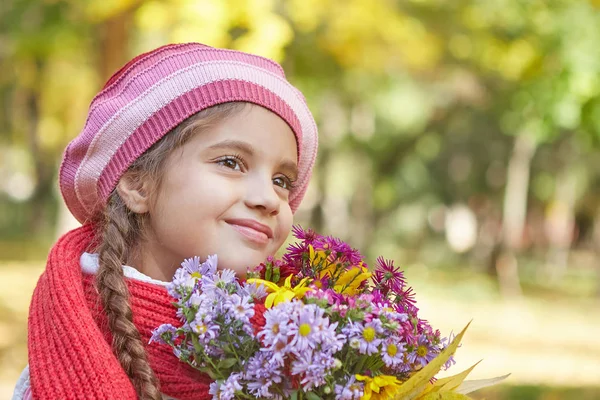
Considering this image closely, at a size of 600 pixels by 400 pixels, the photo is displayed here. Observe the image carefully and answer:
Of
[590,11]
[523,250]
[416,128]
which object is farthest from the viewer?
[523,250]

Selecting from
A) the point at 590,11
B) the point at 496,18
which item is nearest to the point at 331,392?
the point at 590,11

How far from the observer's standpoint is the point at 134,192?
1.93 m

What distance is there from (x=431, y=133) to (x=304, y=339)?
2073 cm

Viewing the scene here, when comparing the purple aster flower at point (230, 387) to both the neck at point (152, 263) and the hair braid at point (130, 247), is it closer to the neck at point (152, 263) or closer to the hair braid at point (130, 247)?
the hair braid at point (130, 247)

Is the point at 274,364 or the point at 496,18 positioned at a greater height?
the point at 496,18

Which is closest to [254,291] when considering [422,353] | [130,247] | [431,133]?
[422,353]

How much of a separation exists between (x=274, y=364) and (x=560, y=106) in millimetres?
6823

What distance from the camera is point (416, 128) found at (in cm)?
2072

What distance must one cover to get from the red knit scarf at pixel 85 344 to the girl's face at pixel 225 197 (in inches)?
6.1

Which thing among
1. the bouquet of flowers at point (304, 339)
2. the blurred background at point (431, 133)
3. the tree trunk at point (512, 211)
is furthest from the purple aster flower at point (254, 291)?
the tree trunk at point (512, 211)

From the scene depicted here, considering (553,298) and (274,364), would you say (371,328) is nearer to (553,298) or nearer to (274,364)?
(274,364)

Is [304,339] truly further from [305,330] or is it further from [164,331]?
[164,331]

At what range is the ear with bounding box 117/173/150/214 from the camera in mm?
1914

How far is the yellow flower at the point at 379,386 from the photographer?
1462 millimetres
